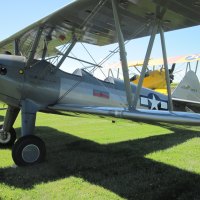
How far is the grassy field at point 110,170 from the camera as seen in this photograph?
3676 mm

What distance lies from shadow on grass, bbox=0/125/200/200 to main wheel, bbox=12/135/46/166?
15 centimetres

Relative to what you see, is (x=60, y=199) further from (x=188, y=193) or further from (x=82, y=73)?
(x=82, y=73)

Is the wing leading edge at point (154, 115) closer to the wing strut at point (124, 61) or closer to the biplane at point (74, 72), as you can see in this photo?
the biplane at point (74, 72)

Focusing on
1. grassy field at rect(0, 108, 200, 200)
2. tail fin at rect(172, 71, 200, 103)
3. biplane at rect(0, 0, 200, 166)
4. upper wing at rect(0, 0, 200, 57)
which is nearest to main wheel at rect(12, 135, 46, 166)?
biplane at rect(0, 0, 200, 166)

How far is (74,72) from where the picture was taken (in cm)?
594

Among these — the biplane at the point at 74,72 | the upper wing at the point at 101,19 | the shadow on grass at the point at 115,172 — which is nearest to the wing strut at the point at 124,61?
the biplane at the point at 74,72

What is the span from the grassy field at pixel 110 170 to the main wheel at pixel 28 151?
0.14 m

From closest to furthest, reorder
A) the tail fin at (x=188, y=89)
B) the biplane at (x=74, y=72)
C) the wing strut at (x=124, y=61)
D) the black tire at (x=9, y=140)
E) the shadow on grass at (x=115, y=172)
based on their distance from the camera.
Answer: the shadow on grass at (x=115, y=172), the wing strut at (x=124, y=61), the biplane at (x=74, y=72), the black tire at (x=9, y=140), the tail fin at (x=188, y=89)

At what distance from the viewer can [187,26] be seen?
5602 millimetres

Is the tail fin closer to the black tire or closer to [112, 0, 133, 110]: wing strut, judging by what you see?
[112, 0, 133, 110]: wing strut

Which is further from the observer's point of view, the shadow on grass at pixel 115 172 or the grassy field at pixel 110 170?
the shadow on grass at pixel 115 172

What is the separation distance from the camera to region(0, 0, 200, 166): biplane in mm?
4613

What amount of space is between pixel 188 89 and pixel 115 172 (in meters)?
4.50

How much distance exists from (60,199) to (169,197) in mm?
1288
